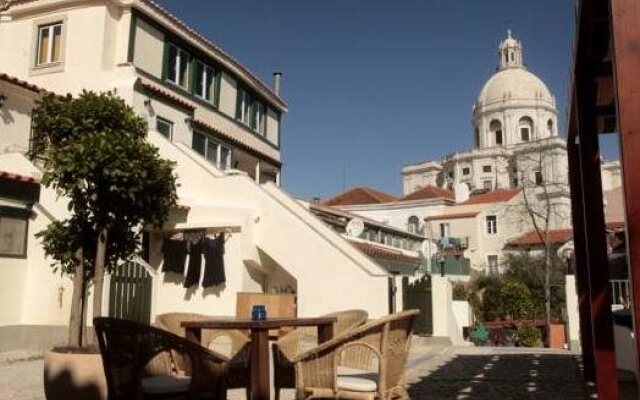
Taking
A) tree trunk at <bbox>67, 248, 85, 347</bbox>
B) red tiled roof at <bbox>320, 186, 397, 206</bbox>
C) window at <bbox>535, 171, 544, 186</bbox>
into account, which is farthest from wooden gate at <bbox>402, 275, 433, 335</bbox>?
red tiled roof at <bbox>320, 186, 397, 206</bbox>

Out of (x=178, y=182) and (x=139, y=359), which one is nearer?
(x=139, y=359)

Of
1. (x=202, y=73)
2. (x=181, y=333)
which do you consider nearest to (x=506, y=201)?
(x=202, y=73)

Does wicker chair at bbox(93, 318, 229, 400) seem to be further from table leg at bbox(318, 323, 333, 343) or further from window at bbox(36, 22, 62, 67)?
window at bbox(36, 22, 62, 67)

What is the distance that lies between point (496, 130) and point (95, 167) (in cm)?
8928

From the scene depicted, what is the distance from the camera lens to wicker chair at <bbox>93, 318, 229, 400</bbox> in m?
4.11

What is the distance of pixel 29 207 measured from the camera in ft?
42.9

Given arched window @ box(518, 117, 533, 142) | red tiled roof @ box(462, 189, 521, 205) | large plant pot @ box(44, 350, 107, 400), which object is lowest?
large plant pot @ box(44, 350, 107, 400)

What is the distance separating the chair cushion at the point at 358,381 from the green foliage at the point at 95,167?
500cm

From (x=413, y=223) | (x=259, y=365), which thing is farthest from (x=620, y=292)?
(x=413, y=223)

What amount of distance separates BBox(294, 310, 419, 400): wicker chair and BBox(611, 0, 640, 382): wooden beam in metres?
1.96

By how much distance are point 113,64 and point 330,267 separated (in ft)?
28.3

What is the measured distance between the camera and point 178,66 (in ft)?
64.1

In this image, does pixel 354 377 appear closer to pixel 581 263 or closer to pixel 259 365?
pixel 259 365

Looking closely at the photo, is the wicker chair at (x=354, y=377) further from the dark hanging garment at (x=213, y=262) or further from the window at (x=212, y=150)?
the window at (x=212, y=150)
